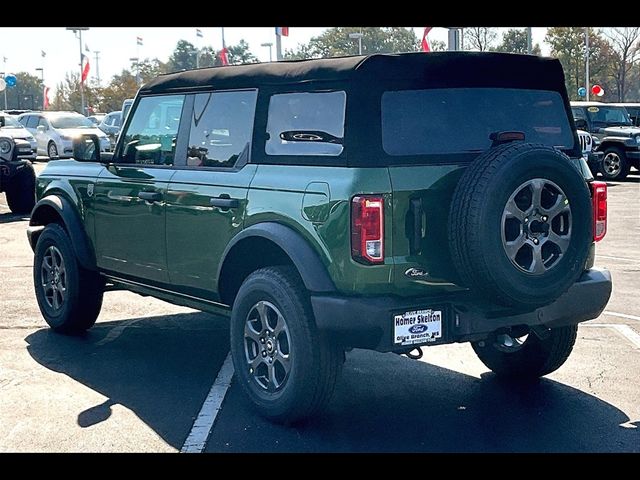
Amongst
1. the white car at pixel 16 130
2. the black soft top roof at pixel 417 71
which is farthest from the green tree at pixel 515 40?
the black soft top roof at pixel 417 71

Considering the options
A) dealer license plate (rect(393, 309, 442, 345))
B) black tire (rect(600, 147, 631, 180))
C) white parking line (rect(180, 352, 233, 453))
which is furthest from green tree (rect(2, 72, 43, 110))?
dealer license plate (rect(393, 309, 442, 345))

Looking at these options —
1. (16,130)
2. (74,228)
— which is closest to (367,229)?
(74,228)

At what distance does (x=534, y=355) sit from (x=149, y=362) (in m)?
2.55

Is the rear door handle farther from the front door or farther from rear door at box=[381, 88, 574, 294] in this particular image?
rear door at box=[381, 88, 574, 294]

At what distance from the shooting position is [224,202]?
5539 mm

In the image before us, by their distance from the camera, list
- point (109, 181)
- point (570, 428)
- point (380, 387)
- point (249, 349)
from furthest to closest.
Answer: point (109, 181) < point (380, 387) < point (249, 349) < point (570, 428)

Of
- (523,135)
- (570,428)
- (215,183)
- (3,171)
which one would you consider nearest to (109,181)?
(215,183)

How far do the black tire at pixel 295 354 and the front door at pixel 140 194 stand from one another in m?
1.21

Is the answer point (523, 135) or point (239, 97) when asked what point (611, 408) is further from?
point (239, 97)

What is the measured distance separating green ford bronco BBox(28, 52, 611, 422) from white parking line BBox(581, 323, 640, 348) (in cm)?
137

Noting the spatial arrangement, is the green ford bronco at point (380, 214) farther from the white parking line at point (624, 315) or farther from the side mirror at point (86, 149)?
the white parking line at point (624, 315)

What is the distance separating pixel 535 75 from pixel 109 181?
3.01 m

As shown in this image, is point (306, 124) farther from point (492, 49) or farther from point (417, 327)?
point (492, 49)

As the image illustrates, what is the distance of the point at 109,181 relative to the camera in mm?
6781
